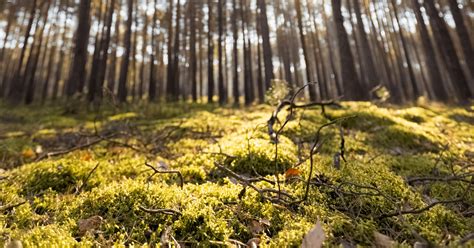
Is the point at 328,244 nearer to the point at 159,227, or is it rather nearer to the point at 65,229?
the point at 159,227

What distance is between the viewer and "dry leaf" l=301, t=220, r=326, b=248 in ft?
5.36

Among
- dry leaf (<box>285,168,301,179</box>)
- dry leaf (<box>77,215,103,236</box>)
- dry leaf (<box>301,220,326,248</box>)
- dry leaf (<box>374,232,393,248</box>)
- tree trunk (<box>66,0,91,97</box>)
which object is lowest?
dry leaf (<box>374,232,393,248</box>)

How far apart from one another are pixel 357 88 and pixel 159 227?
1090 cm

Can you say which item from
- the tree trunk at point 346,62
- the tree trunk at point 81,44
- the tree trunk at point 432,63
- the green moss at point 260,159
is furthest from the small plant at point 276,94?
the tree trunk at point 432,63

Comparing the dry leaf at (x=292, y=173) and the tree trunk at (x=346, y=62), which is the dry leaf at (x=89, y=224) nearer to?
the dry leaf at (x=292, y=173)

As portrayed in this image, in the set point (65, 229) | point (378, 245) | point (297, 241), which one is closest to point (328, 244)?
point (297, 241)

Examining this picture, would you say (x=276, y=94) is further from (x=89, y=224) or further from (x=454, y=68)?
(x=454, y=68)

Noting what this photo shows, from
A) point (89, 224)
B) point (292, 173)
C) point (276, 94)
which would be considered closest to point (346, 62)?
point (276, 94)

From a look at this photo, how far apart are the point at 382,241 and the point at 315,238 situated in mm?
466

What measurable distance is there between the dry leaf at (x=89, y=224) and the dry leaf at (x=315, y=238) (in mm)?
1525


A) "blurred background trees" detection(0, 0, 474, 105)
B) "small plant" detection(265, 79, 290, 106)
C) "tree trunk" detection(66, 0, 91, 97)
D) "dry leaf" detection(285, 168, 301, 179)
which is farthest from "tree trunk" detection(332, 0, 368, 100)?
"tree trunk" detection(66, 0, 91, 97)

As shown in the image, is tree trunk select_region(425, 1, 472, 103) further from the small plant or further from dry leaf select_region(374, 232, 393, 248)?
dry leaf select_region(374, 232, 393, 248)

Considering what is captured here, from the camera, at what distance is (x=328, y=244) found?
5.51 ft

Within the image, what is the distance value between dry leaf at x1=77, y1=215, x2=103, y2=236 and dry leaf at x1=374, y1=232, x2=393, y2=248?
1988 millimetres
